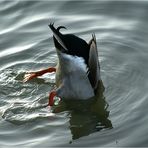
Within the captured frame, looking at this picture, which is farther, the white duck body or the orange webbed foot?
the orange webbed foot

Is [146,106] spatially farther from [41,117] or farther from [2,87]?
[2,87]

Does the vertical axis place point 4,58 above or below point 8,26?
below

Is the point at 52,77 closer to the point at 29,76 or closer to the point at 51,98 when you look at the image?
the point at 29,76

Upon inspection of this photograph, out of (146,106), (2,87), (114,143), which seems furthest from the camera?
(2,87)

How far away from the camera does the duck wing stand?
6.42 meters

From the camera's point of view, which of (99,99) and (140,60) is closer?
(99,99)

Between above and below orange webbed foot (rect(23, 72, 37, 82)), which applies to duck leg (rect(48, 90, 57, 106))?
below

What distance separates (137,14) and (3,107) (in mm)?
3120

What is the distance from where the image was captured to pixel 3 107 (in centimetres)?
684

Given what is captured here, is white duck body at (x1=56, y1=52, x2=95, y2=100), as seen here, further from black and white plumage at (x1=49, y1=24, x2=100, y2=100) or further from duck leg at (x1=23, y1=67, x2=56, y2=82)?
duck leg at (x1=23, y1=67, x2=56, y2=82)

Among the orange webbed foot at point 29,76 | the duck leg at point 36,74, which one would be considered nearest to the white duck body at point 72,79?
the duck leg at point 36,74

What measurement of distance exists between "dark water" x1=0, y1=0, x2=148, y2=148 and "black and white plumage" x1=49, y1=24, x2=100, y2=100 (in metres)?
0.20

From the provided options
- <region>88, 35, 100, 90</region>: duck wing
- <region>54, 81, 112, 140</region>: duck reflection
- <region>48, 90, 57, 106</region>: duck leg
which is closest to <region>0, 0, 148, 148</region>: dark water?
<region>54, 81, 112, 140</region>: duck reflection

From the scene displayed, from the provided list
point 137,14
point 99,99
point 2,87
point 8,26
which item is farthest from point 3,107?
point 137,14
